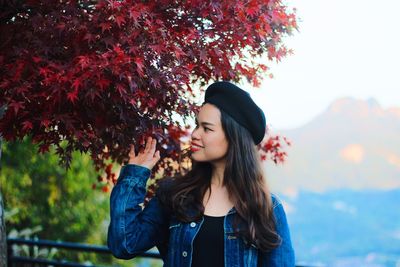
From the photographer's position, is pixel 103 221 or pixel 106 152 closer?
pixel 106 152

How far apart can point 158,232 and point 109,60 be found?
0.68 meters

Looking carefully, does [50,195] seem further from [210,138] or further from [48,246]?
[210,138]

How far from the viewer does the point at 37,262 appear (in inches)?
194

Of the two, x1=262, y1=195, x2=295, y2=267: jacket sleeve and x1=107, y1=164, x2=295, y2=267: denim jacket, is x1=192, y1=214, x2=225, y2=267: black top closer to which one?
x1=107, y1=164, x2=295, y2=267: denim jacket

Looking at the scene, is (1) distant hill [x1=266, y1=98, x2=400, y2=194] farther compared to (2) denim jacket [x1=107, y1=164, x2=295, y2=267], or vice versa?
(1) distant hill [x1=266, y1=98, x2=400, y2=194]

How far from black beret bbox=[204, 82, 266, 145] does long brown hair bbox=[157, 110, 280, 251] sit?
22 mm

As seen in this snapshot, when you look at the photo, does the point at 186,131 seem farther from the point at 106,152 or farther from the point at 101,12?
the point at 101,12

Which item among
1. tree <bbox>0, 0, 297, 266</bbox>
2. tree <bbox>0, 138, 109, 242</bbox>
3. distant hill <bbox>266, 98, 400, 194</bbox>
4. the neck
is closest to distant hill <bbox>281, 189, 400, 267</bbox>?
distant hill <bbox>266, 98, 400, 194</bbox>

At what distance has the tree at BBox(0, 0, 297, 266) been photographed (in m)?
2.39

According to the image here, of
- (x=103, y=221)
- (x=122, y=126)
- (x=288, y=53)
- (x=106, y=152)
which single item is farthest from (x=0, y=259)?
(x=103, y=221)

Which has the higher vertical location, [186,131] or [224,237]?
[186,131]

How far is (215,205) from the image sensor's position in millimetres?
2342

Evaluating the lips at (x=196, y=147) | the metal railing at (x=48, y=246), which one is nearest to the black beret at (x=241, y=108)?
the lips at (x=196, y=147)

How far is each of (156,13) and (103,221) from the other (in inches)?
272
